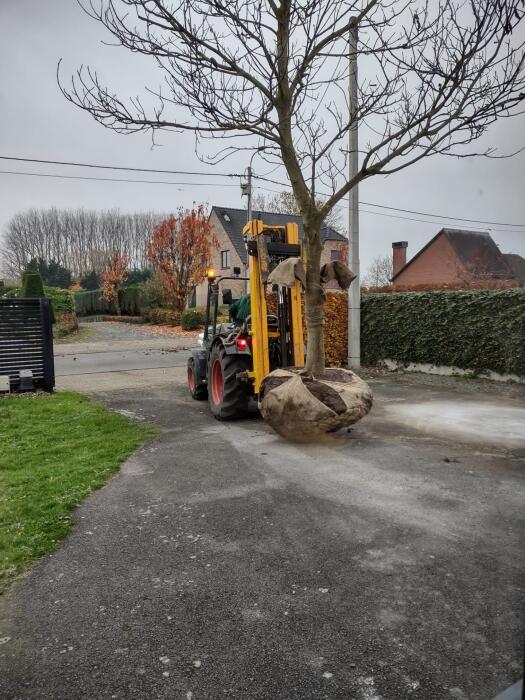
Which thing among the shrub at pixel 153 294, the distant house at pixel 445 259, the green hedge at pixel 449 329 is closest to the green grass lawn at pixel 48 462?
the green hedge at pixel 449 329

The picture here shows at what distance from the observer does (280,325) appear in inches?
277

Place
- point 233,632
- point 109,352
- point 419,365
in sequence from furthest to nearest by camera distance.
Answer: point 109,352
point 419,365
point 233,632

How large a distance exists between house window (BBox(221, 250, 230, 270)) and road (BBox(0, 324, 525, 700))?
99.6 ft

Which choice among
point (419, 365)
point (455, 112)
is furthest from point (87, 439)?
point (419, 365)

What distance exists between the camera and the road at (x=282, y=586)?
2166mm

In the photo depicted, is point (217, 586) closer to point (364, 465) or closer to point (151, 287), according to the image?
point (364, 465)

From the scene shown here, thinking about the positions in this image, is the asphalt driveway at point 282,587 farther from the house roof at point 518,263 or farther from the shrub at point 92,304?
the shrub at point 92,304

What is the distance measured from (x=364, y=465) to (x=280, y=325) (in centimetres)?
260

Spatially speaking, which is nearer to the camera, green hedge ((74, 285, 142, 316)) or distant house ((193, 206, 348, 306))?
green hedge ((74, 285, 142, 316))

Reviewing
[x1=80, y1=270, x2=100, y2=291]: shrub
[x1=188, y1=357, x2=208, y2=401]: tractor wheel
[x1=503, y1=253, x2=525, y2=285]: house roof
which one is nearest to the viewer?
[x1=503, y1=253, x2=525, y2=285]: house roof

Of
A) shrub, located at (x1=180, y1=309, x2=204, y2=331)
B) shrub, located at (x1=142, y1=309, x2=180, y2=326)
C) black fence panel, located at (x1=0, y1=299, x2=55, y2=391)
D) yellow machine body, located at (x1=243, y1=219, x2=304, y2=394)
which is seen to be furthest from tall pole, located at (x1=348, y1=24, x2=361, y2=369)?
shrub, located at (x1=142, y1=309, x2=180, y2=326)

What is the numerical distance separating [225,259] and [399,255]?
12.6 metres

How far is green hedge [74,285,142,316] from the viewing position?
32.5 m

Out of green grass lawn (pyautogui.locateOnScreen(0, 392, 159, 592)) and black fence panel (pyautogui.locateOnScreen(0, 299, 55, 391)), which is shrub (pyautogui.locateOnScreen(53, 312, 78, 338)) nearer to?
black fence panel (pyautogui.locateOnScreen(0, 299, 55, 391))
